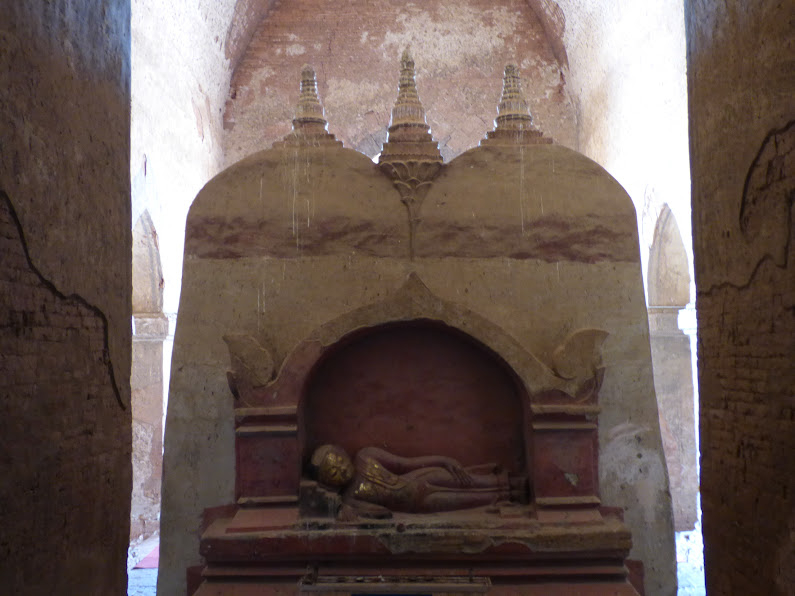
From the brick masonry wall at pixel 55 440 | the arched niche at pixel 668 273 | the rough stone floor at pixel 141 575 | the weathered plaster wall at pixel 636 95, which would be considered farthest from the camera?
the arched niche at pixel 668 273

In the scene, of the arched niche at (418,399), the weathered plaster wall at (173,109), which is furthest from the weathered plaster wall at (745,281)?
the weathered plaster wall at (173,109)

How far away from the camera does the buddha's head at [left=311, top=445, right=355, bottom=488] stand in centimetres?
474

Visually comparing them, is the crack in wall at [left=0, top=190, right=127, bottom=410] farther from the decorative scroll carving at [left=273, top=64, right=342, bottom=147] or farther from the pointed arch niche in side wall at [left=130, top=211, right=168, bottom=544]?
the pointed arch niche in side wall at [left=130, top=211, right=168, bottom=544]

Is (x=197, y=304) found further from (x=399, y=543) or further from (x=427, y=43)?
(x=427, y=43)

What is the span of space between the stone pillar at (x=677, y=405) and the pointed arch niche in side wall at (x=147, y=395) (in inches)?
218

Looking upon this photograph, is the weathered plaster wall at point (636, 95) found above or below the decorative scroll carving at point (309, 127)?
above

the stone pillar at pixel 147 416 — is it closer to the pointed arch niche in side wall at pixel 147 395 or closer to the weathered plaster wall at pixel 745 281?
the pointed arch niche in side wall at pixel 147 395

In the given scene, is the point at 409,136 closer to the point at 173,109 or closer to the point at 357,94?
the point at 173,109

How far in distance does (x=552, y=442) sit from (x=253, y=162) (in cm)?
280

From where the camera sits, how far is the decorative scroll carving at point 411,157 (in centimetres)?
530

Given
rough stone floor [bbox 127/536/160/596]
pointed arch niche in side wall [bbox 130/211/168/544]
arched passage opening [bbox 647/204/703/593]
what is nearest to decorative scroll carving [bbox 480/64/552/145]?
arched passage opening [bbox 647/204/703/593]

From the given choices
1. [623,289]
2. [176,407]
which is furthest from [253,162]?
[623,289]

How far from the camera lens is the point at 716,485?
4.15 meters

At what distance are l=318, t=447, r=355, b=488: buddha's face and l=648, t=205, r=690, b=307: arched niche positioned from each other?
16.9ft
